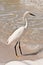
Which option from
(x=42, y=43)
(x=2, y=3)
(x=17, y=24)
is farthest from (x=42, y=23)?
(x=2, y=3)

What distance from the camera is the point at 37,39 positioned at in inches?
89.1

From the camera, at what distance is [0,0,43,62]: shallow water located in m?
1.90

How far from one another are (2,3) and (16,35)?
209 centimetres

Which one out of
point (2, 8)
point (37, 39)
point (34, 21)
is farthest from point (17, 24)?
point (2, 8)

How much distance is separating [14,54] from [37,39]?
1.64ft

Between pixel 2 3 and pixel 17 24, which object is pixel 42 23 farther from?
pixel 2 3

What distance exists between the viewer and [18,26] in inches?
102

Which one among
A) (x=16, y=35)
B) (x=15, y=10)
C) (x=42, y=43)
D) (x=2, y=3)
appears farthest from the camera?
(x=2, y=3)

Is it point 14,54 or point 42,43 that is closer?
point 14,54

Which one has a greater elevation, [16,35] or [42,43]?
[16,35]

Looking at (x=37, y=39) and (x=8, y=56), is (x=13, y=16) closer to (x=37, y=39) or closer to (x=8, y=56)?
(x=37, y=39)

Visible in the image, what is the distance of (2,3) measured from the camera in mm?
3707

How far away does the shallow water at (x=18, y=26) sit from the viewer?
1896mm

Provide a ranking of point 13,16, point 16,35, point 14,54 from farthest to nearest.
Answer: point 13,16 < point 14,54 < point 16,35
